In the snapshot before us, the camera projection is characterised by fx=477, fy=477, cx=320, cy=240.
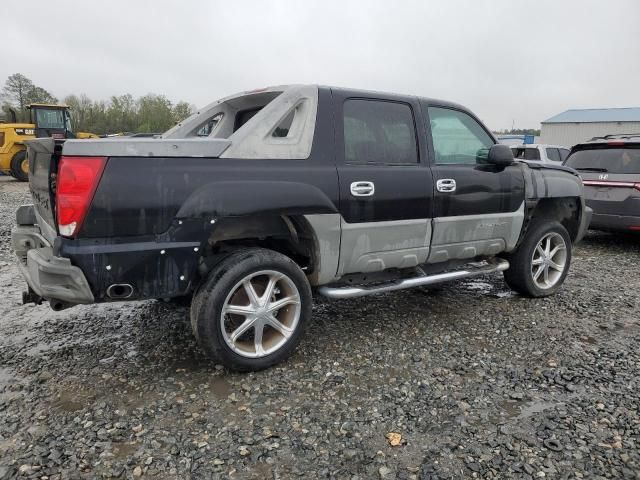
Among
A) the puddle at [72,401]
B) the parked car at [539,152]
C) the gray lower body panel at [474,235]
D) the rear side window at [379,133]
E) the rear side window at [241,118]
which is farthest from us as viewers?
the parked car at [539,152]

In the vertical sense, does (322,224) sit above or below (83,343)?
above

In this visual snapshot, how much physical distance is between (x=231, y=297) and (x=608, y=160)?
6868 millimetres

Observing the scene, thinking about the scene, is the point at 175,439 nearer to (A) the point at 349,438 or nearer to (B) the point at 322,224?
(A) the point at 349,438

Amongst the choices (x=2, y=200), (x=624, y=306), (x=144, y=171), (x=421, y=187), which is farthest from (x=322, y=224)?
(x=2, y=200)

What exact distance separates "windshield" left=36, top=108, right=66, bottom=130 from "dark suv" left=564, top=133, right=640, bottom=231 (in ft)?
61.4

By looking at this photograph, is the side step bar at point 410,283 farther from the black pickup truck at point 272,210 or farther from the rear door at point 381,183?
the rear door at point 381,183

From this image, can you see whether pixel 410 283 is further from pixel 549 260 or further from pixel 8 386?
pixel 8 386

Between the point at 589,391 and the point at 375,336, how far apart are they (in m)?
1.56

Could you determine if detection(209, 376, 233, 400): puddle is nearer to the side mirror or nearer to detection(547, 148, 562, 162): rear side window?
the side mirror

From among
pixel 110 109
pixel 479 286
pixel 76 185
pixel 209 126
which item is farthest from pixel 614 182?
pixel 110 109

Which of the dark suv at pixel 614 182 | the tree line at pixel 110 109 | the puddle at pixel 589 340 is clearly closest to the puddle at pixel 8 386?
the puddle at pixel 589 340

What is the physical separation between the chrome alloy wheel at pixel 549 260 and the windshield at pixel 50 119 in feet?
63.1

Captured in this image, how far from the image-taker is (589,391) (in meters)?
3.11

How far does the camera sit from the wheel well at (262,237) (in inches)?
127
